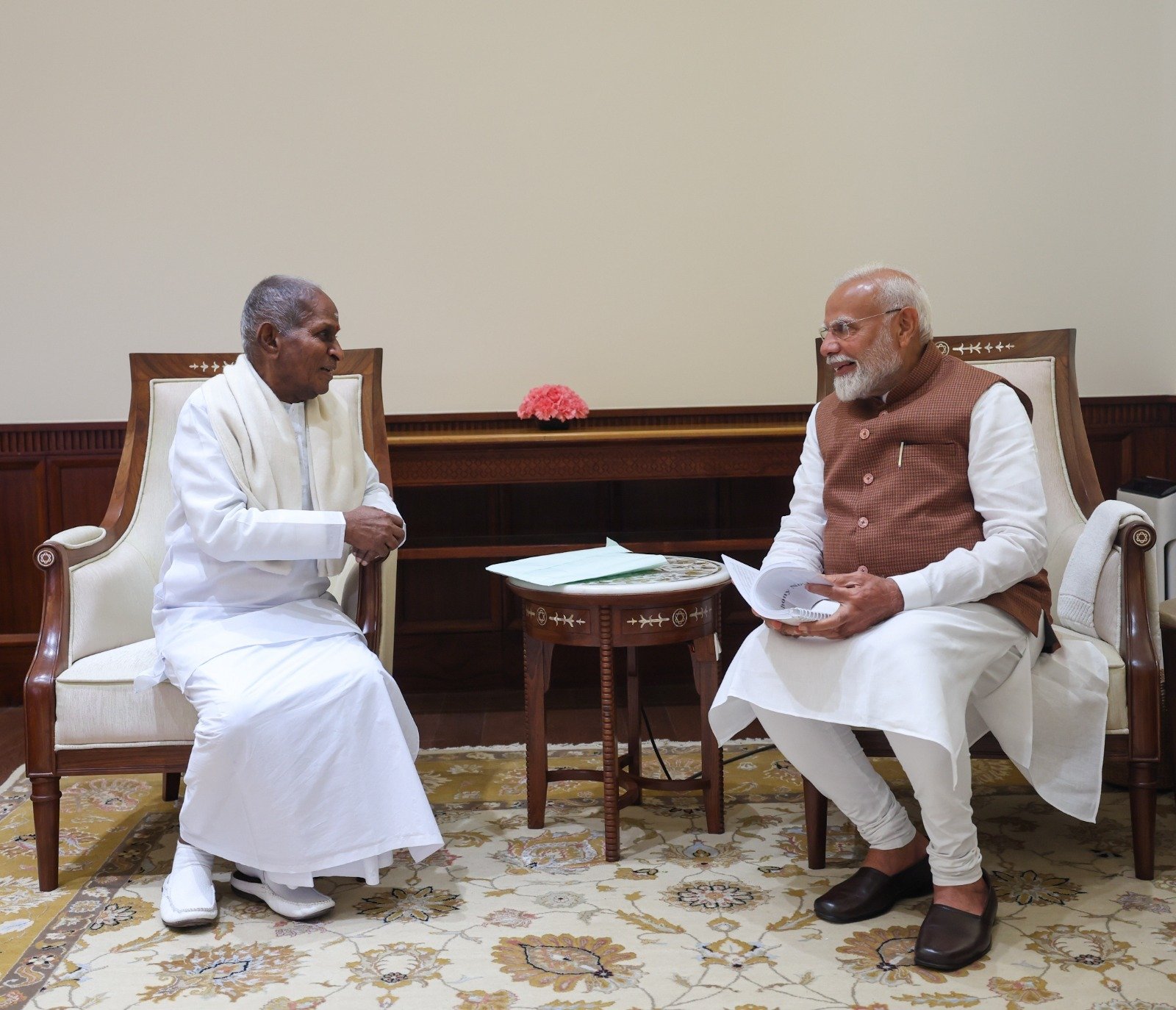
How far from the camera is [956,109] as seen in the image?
159 inches

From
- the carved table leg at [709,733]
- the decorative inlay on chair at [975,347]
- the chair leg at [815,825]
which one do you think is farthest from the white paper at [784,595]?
the decorative inlay on chair at [975,347]

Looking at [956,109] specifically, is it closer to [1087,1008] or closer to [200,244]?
[200,244]

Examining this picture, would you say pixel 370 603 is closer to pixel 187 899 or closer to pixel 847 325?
pixel 187 899

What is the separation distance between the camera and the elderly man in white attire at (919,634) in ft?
6.92

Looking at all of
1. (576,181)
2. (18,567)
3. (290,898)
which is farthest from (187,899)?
(576,181)

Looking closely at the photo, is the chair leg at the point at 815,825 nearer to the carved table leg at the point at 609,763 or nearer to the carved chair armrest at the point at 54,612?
the carved table leg at the point at 609,763

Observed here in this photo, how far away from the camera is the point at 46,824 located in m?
2.49

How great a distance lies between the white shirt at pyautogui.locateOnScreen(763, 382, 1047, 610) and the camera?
2.20 meters

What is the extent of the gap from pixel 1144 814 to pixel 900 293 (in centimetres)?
117

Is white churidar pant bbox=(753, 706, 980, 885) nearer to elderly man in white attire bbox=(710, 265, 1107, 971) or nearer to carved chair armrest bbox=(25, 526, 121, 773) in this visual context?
elderly man in white attire bbox=(710, 265, 1107, 971)

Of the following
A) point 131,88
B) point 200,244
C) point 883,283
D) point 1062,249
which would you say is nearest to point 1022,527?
point 883,283

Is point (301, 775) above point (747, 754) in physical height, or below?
above

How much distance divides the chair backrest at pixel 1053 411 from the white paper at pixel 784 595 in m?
0.81

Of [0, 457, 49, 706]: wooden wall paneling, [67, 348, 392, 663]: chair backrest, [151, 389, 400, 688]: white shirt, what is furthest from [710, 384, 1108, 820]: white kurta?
[0, 457, 49, 706]: wooden wall paneling
